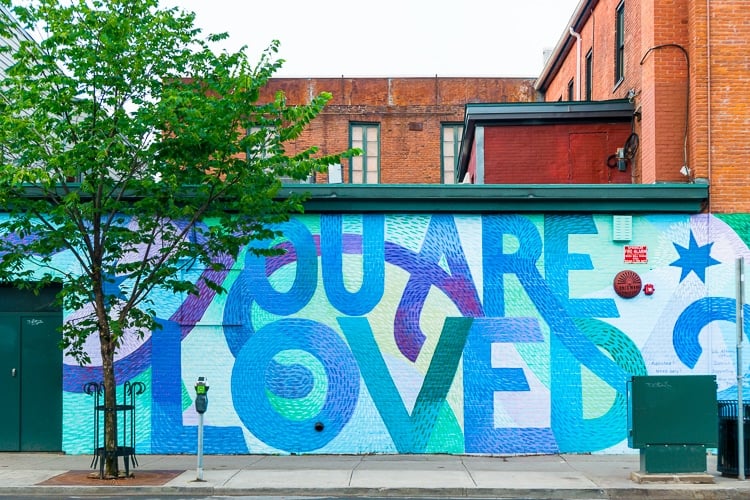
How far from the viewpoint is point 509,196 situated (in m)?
16.2

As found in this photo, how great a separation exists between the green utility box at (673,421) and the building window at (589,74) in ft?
44.1

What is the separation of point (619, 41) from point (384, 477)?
12278 mm

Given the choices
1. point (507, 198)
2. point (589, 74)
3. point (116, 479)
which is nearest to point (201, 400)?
point (116, 479)

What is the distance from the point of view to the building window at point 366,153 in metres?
42.8

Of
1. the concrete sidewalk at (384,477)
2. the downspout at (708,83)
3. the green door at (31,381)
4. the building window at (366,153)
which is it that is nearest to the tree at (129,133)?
the concrete sidewalk at (384,477)

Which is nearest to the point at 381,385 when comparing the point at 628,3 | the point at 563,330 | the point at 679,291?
the point at 563,330

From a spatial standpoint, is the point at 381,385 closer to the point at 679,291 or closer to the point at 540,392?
the point at 540,392

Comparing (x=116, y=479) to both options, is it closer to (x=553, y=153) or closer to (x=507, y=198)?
(x=507, y=198)

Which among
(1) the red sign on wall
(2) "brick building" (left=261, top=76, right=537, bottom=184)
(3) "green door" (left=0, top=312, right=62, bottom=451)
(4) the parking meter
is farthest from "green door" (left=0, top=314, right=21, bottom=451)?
Result: (2) "brick building" (left=261, top=76, right=537, bottom=184)

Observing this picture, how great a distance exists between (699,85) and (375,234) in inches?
237

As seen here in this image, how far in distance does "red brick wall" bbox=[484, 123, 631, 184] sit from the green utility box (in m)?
7.08

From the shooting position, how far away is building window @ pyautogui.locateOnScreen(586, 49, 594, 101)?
24.9 m

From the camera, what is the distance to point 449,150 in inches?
1743

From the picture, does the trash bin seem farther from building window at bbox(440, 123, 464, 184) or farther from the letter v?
building window at bbox(440, 123, 464, 184)
